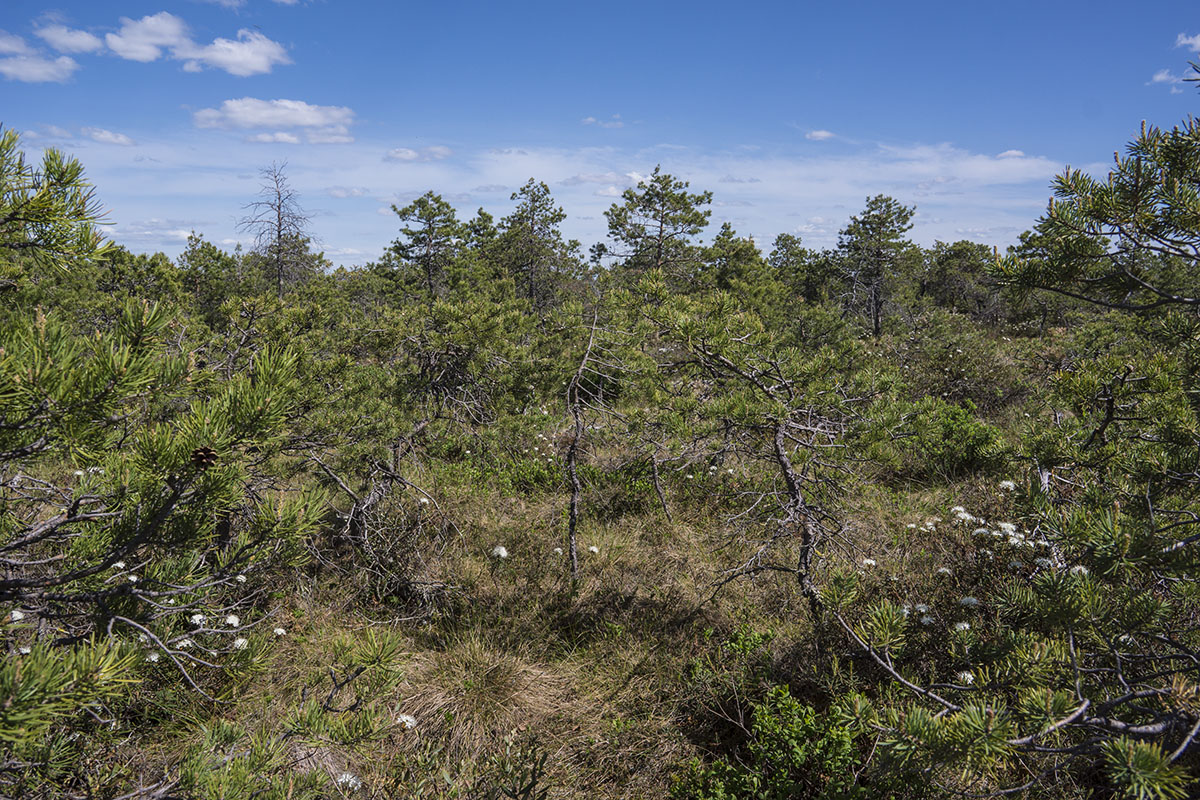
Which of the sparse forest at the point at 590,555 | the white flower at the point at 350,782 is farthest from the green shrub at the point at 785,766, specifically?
the white flower at the point at 350,782

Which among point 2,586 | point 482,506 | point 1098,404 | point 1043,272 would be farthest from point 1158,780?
point 482,506

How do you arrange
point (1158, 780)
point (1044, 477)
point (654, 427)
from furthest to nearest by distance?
point (654, 427)
point (1044, 477)
point (1158, 780)

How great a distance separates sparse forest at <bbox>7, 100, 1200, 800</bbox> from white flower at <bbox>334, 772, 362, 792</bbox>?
4 centimetres

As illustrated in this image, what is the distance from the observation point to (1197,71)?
73.7 inches

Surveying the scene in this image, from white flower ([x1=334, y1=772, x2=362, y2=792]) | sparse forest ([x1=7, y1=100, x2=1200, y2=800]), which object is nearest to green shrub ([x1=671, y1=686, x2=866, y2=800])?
sparse forest ([x1=7, y1=100, x2=1200, y2=800])

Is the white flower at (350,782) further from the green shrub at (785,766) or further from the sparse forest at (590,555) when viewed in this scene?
the green shrub at (785,766)

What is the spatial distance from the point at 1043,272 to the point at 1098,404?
0.96m

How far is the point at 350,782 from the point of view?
3.08 meters

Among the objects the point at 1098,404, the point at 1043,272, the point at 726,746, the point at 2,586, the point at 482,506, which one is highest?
the point at 1043,272

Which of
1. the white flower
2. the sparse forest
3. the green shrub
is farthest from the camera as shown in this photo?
the green shrub

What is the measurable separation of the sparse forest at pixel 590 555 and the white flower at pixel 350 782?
0.04m

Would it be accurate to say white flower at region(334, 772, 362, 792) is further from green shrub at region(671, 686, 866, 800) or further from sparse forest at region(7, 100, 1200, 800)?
green shrub at region(671, 686, 866, 800)

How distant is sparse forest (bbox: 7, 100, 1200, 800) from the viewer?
164 cm

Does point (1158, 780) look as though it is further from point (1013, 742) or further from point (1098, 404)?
point (1098, 404)
